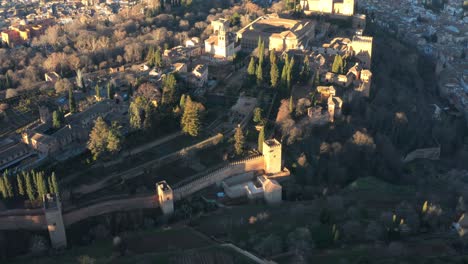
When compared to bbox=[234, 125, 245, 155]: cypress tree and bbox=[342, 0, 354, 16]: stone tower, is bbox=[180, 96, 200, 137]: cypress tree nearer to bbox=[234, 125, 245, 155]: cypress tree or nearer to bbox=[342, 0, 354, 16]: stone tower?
bbox=[234, 125, 245, 155]: cypress tree

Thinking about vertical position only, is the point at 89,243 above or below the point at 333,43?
below

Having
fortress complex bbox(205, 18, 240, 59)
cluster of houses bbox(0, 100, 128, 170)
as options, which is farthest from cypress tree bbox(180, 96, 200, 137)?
fortress complex bbox(205, 18, 240, 59)

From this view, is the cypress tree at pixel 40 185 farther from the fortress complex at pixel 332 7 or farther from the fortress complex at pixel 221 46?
the fortress complex at pixel 332 7

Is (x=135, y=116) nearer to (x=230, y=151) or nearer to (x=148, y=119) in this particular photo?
(x=148, y=119)

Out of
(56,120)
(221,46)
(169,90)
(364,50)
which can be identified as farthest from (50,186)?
(364,50)

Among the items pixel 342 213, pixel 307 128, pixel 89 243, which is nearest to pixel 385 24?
pixel 307 128

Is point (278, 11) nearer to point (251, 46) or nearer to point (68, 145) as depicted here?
point (251, 46)

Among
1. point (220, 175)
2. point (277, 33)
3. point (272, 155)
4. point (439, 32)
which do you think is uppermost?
point (277, 33)
